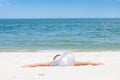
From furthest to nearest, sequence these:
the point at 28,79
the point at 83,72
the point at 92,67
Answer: the point at 92,67 < the point at 83,72 < the point at 28,79

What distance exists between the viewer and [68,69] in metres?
8.61

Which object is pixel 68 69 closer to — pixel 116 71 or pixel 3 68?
pixel 116 71

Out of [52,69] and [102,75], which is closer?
[102,75]

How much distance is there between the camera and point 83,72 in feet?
27.1

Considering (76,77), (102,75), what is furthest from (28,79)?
(102,75)

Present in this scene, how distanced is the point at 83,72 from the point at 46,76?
0.94 metres

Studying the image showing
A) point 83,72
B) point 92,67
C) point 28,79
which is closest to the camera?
point 28,79

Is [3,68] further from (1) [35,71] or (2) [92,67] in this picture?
(2) [92,67]

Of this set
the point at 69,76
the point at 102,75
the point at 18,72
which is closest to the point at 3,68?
the point at 18,72

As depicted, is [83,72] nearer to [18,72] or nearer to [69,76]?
[69,76]

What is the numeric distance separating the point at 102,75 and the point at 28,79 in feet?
5.52

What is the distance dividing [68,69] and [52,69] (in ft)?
1.29

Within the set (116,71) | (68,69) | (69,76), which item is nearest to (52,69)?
(68,69)

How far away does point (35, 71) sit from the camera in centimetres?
849
